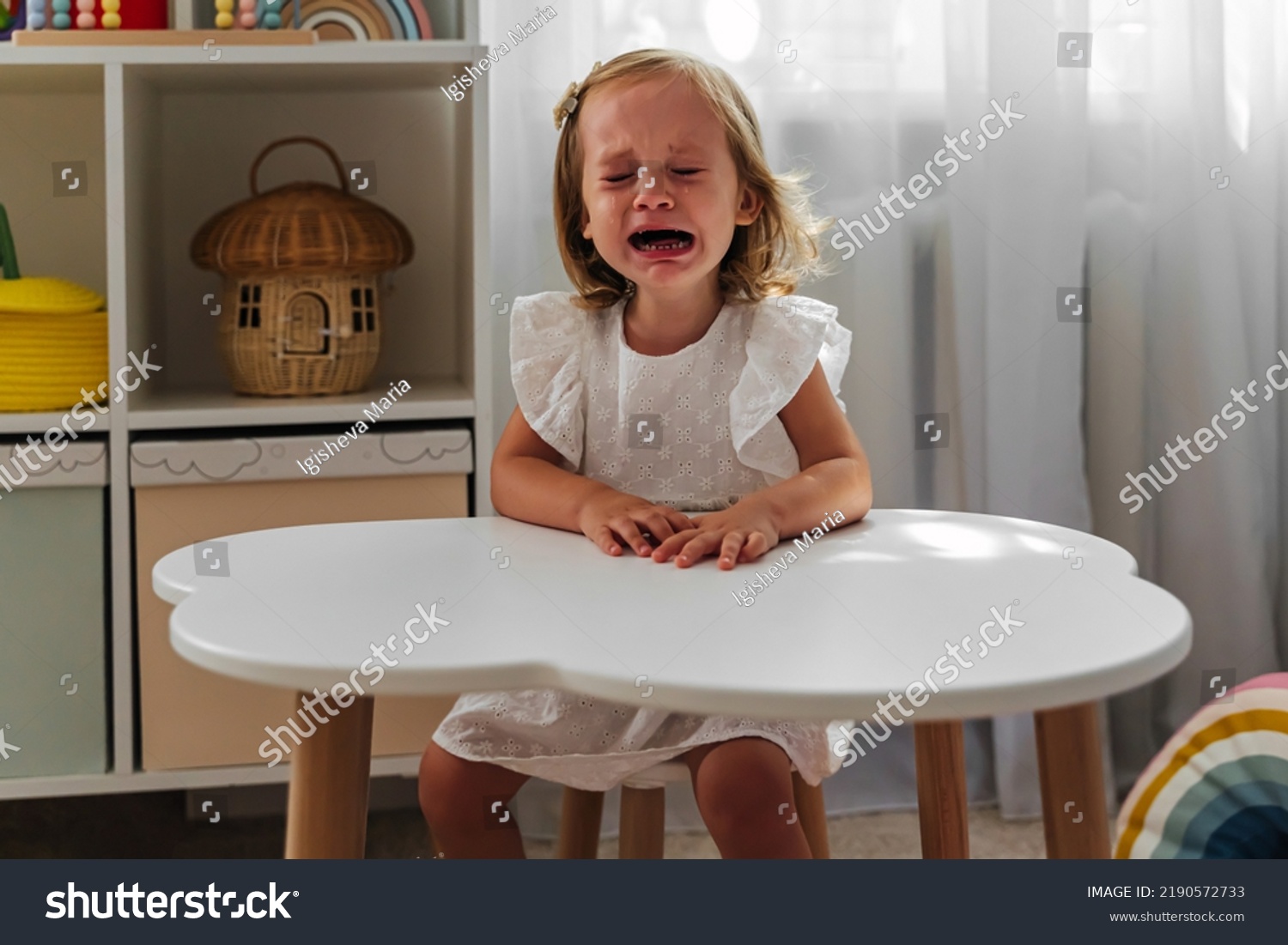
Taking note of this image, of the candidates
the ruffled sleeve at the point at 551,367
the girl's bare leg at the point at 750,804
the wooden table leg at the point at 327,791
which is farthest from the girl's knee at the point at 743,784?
the ruffled sleeve at the point at 551,367

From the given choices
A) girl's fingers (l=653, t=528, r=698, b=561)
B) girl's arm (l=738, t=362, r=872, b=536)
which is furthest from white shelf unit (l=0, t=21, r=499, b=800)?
girl's fingers (l=653, t=528, r=698, b=561)

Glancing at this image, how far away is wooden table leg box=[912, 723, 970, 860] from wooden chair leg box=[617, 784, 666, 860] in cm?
22

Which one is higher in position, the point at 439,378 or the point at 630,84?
the point at 630,84

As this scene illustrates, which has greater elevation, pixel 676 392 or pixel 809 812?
pixel 676 392

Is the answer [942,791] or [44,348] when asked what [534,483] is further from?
[44,348]

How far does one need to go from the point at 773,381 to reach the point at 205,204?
887 millimetres

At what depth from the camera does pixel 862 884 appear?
2.60 feet

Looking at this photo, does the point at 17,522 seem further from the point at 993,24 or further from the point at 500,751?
the point at 993,24

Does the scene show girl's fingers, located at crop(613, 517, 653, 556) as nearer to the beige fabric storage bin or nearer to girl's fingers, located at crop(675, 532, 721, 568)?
girl's fingers, located at crop(675, 532, 721, 568)

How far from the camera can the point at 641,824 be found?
108 cm

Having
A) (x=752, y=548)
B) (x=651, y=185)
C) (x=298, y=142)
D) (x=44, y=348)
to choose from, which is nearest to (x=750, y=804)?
(x=752, y=548)

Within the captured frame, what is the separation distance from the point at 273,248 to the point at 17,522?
1.29 feet

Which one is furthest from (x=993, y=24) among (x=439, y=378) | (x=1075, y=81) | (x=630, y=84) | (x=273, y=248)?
(x=273, y=248)

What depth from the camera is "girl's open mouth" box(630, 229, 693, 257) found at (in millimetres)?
1101
